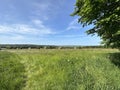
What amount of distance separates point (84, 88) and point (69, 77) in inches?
63.4

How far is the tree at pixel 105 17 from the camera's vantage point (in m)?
11.7

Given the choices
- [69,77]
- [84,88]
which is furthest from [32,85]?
[84,88]

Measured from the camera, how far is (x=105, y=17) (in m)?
12.6

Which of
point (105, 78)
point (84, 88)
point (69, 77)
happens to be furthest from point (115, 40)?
point (84, 88)

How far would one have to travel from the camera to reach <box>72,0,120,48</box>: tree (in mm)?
11711

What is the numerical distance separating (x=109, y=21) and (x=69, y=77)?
4.77 metres

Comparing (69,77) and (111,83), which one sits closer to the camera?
(111,83)

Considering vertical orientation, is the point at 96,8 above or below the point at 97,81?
above

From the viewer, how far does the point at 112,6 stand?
12.7m

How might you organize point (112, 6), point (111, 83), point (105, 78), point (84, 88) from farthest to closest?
point (112, 6), point (105, 78), point (111, 83), point (84, 88)

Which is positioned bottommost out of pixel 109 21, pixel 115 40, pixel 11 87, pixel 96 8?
pixel 11 87

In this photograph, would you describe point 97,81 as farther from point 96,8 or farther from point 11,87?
point 96,8

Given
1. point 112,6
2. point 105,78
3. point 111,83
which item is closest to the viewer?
point 111,83

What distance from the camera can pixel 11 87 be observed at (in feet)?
29.0
